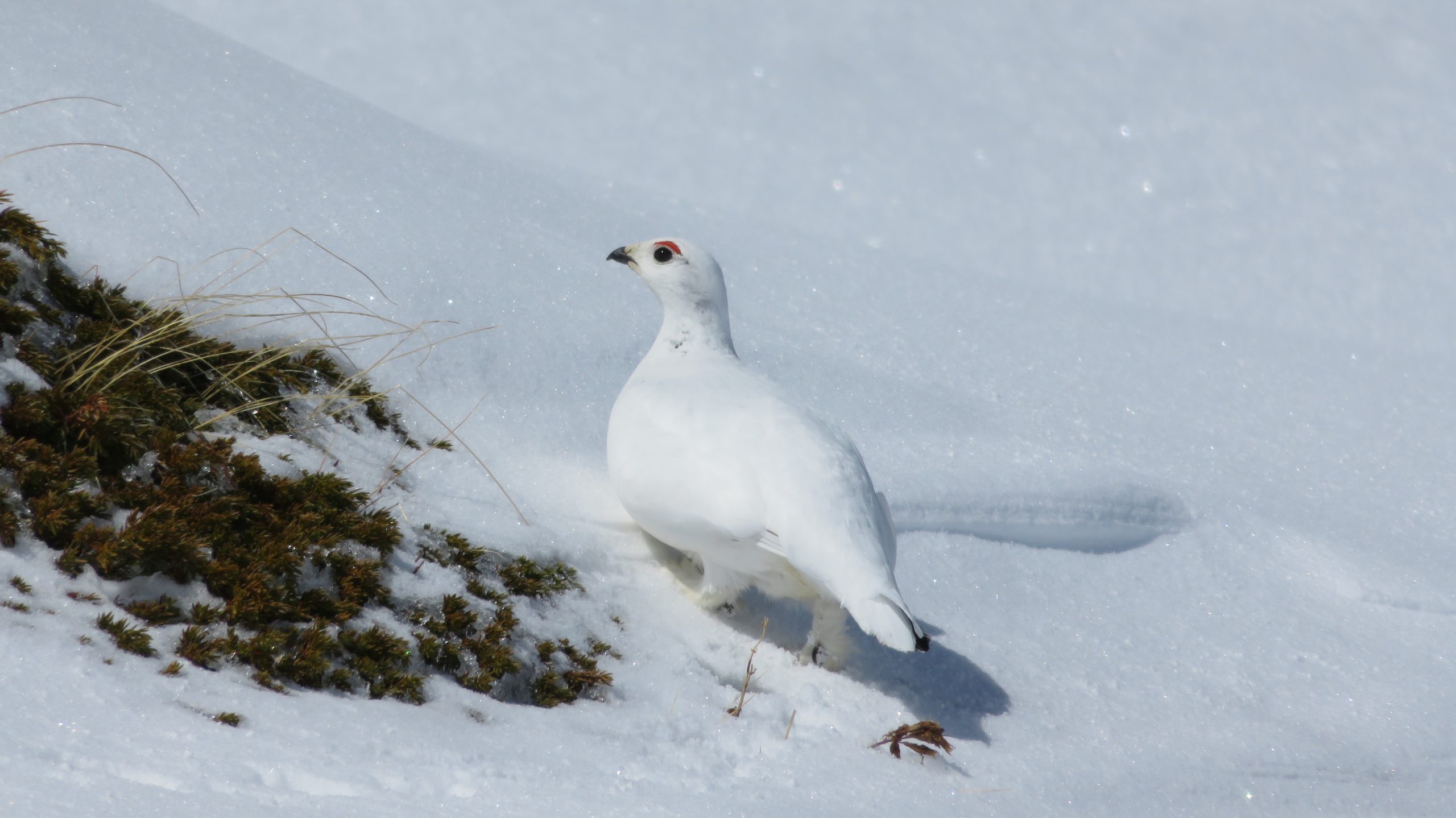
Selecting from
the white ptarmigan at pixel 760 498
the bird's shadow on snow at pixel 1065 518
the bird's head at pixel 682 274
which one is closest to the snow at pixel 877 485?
the bird's shadow on snow at pixel 1065 518

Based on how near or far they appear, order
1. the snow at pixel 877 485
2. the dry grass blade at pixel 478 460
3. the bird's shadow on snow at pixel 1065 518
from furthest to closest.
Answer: the bird's shadow on snow at pixel 1065 518 → the dry grass blade at pixel 478 460 → the snow at pixel 877 485

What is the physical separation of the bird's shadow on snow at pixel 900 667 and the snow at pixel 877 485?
18 mm

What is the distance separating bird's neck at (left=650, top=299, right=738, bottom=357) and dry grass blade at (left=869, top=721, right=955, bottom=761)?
1.67m

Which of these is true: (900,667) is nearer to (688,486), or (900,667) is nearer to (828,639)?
(828,639)

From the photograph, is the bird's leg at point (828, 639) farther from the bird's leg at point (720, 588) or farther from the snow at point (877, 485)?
the bird's leg at point (720, 588)

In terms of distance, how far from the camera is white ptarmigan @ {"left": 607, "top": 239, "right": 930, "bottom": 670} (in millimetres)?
3033

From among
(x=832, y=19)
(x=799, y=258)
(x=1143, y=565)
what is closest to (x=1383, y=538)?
(x=1143, y=565)

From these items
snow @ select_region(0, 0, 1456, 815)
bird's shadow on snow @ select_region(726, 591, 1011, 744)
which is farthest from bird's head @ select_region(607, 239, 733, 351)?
bird's shadow on snow @ select_region(726, 591, 1011, 744)

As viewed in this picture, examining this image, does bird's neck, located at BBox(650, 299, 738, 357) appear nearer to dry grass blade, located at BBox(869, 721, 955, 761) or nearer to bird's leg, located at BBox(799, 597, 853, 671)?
bird's leg, located at BBox(799, 597, 853, 671)

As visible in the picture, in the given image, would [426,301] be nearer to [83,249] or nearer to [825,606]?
[83,249]

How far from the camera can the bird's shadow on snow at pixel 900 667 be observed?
3.50 meters

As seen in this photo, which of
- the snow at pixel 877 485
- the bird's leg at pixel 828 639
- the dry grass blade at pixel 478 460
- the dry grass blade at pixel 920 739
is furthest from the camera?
the dry grass blade at pixel 478 460

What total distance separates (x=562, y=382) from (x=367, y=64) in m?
11.8

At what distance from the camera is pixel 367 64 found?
48.1ft
